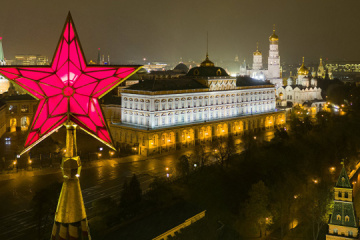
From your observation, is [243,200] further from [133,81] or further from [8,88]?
[8,88]

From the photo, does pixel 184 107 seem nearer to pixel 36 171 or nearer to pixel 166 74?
pixel 36 171

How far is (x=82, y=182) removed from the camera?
42531 mm

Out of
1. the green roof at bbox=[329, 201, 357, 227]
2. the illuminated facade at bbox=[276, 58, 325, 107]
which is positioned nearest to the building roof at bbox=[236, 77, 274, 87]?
the illuminated facade at bbox=[276, 58, 325, 107]

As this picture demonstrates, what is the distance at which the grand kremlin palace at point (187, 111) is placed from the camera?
6088cm

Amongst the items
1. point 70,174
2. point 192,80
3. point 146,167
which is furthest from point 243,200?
point 192,80

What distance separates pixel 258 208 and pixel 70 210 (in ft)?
93.3

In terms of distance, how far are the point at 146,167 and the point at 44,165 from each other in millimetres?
12096

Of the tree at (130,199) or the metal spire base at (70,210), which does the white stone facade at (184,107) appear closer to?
the tree at (130,199)

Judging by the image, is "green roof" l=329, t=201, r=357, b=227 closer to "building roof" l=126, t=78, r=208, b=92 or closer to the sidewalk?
the sidewalk

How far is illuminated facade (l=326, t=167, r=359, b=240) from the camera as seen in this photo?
33.0m

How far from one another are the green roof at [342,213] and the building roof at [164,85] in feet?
114

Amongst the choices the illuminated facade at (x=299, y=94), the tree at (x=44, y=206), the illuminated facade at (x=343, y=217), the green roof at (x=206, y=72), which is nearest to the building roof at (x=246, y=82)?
the green roof at (x=206, y=72)

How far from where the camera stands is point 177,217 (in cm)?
2833

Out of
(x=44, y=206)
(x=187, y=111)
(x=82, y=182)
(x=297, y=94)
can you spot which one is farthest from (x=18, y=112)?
(x=297, y=94)
